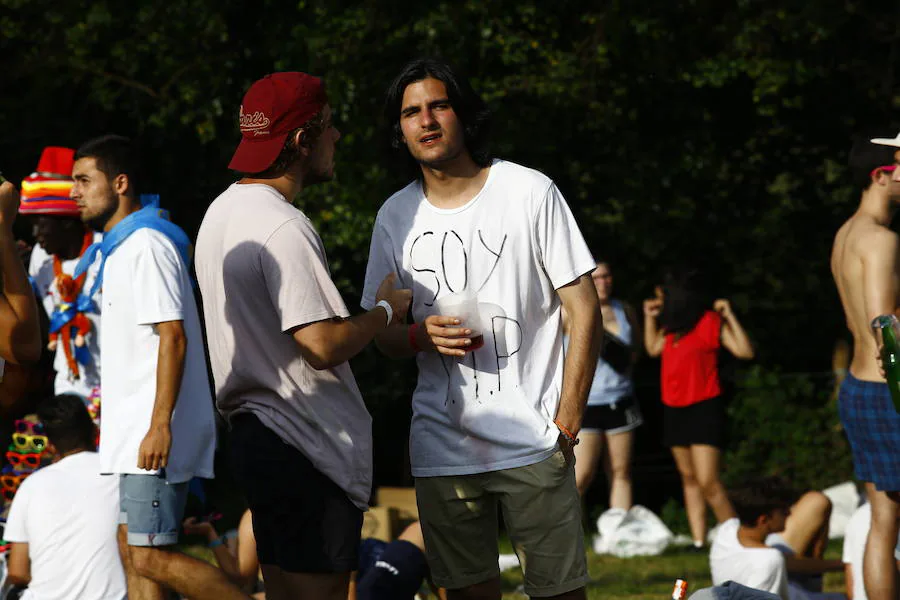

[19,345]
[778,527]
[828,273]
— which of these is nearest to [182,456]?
[19,345]

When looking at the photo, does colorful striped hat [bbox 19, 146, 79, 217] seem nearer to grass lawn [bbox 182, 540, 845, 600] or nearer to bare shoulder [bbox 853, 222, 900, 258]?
grass lawn [bbox 182, 540, 845, 600]

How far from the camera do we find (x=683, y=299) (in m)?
9.03

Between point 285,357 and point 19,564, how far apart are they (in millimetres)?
2474

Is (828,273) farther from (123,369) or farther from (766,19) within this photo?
(123,369)

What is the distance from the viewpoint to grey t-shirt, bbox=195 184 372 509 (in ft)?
11.6

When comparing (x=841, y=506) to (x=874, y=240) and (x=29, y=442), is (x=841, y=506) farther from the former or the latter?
(x=29, y=442)

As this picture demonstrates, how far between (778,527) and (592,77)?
20.5ft

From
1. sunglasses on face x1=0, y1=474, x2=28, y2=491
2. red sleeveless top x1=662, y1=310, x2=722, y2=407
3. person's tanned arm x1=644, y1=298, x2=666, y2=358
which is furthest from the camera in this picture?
person's tanned arm x1=644, y1=298, x2=666, y2=358

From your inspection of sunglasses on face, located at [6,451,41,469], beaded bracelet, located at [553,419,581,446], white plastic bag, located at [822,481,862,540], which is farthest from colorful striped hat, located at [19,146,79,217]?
white plastic bag, located at [822,481,862,540]

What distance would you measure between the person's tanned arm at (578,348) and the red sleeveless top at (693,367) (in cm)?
505

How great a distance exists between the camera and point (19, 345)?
12.1 ft

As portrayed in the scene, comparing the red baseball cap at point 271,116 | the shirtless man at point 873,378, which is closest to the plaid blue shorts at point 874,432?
the shirtless man at point 873,378

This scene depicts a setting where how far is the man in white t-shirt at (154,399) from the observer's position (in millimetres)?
4730

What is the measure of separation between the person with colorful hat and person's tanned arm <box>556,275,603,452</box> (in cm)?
279
